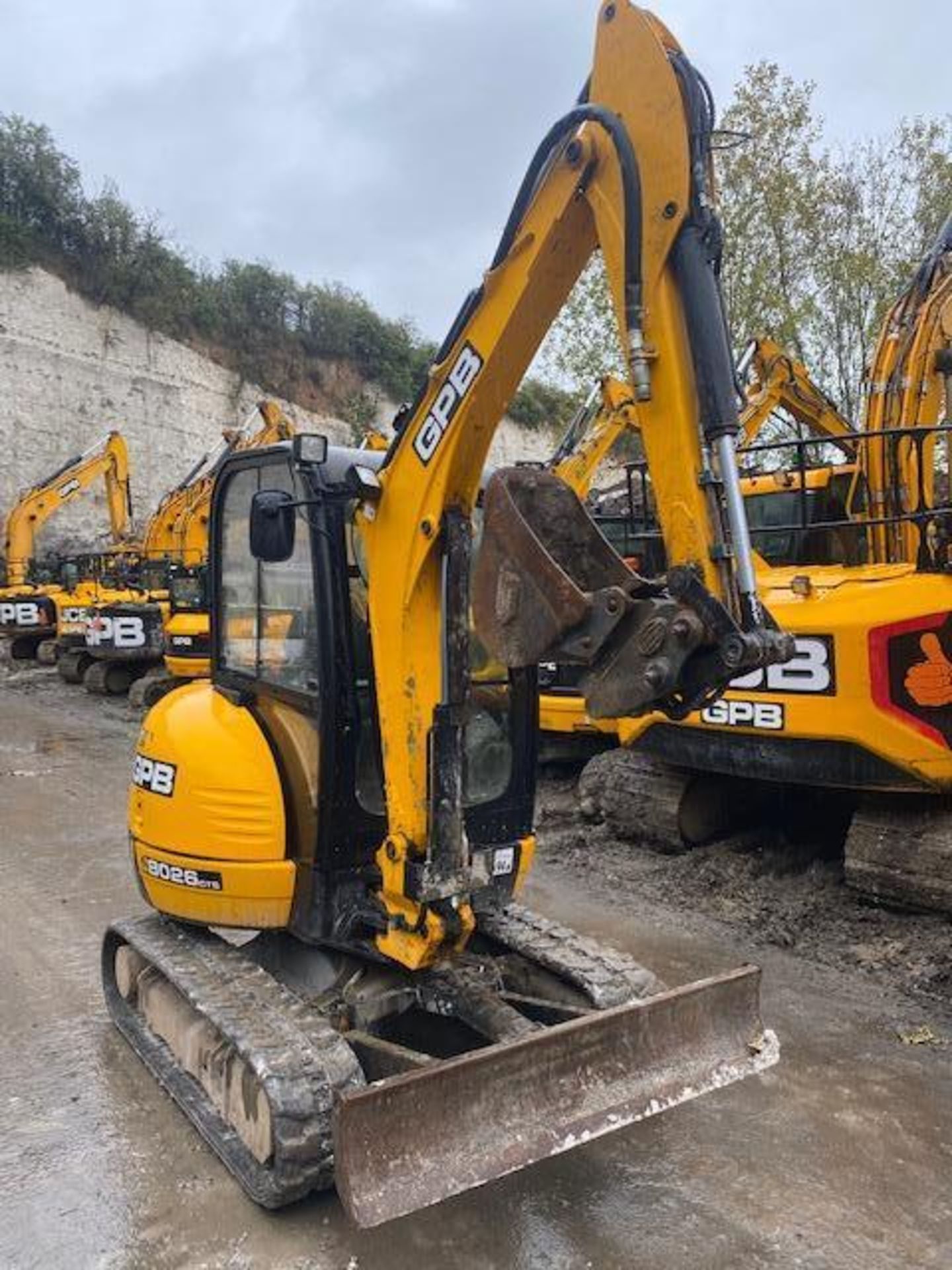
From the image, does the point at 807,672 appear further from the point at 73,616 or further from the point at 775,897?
the point at 73,616

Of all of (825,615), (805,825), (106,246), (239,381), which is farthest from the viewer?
(239,381)

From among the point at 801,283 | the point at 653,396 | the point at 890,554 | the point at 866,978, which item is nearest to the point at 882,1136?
the point at 866,978

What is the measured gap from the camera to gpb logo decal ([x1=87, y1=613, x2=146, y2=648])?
1434 cm

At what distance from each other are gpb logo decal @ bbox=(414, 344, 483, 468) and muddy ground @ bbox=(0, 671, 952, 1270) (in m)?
1.81

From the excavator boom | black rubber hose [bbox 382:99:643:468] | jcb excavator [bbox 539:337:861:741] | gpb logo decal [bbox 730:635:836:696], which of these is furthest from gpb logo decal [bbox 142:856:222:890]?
the excavator boom

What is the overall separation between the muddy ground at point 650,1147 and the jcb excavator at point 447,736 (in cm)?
20

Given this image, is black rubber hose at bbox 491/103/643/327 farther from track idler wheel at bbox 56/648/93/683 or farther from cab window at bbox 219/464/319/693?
track idler wheel at bbox 56/648/93/683

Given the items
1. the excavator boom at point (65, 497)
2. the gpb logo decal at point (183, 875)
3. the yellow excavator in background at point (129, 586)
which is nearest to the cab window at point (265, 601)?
the gpb logo decal at point (183, 875)

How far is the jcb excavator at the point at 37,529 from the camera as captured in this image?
18.0 meters

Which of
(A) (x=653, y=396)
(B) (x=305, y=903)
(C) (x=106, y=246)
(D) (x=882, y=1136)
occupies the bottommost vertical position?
(D) (x=882, y=1136)

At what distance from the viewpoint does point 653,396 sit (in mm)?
2650

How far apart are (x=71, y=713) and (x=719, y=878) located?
33.0 ft

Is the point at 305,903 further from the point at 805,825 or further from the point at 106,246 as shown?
the point at 106,246

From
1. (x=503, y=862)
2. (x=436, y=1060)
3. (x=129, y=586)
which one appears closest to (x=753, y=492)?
(x=503, y=862)
